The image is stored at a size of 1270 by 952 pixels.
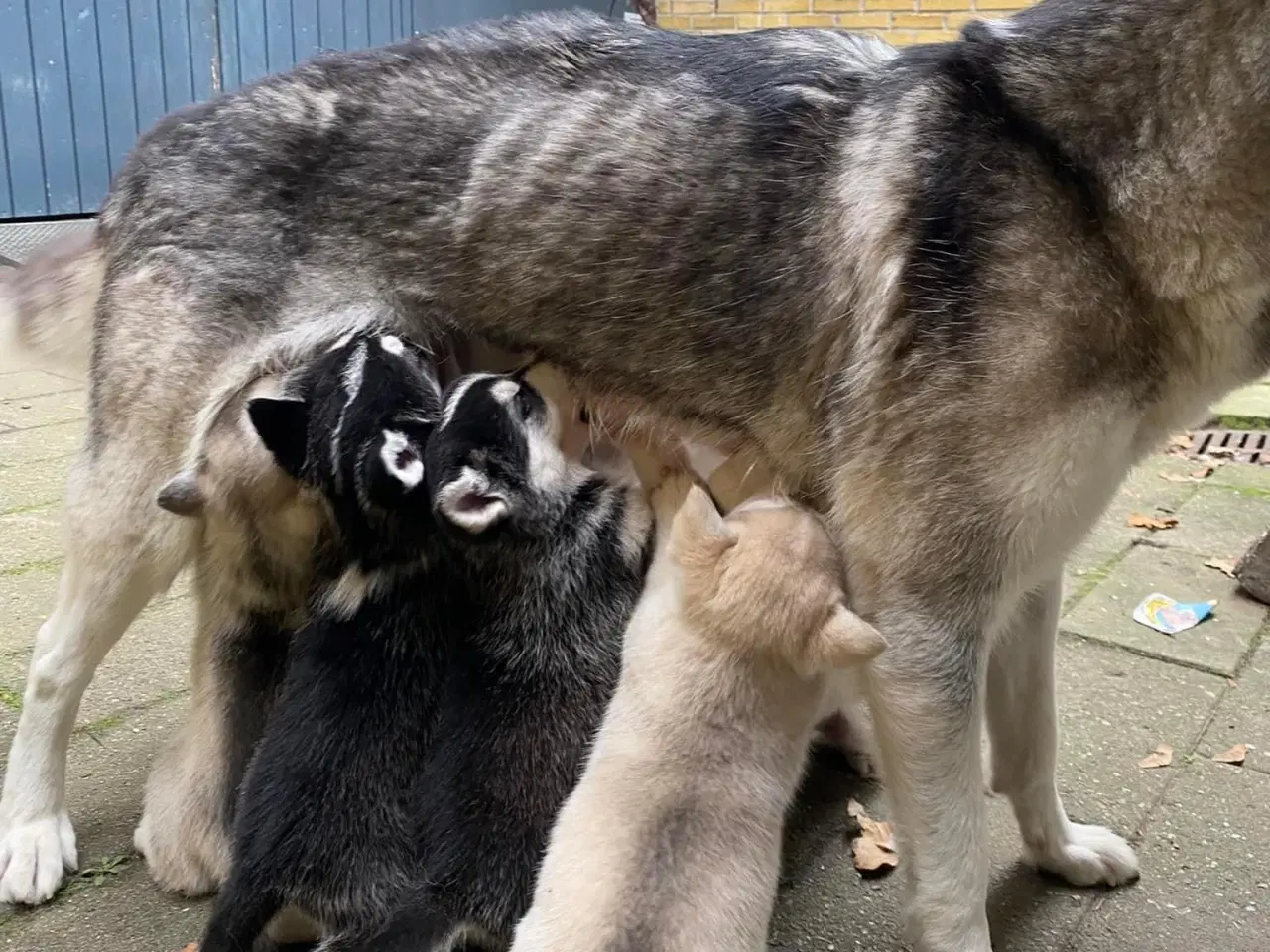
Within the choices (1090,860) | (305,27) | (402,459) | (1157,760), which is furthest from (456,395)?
(305,27)

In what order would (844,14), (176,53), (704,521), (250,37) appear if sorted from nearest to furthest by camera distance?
(704,521) < (176,53) < (250,37) < (844,14)

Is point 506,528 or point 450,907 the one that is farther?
point 506,528

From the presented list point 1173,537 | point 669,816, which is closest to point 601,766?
point 669,816

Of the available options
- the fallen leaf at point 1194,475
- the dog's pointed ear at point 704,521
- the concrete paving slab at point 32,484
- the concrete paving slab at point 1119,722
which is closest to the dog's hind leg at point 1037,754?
the concrete paving slab at point 1119,722

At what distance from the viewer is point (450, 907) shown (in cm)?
191

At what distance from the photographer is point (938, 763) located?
1.98 meters

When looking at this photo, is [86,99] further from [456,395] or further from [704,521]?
[704,521]

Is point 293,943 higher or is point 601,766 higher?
point 601,766

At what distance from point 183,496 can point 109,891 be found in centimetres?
92

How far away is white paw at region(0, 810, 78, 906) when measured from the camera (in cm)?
240

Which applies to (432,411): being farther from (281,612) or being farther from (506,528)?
(281,612)

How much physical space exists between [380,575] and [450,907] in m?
0.71

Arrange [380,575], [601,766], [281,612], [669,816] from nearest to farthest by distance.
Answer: [669,816] → [601,766] → [380,575] → [281,612]

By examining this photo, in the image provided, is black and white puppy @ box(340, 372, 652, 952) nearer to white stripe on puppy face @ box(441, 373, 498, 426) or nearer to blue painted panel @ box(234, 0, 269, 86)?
white stripe on puppy face @ box(441, 373, 498, 426)
